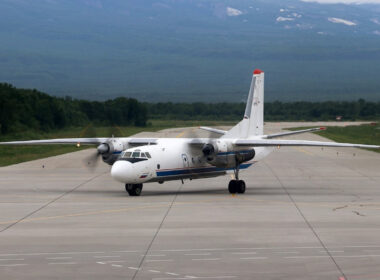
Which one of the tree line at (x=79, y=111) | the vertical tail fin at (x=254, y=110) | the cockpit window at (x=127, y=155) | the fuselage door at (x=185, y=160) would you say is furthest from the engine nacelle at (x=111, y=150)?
the tree line at (x=79, y=111)

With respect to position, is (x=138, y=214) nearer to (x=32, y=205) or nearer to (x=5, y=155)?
(x=32, y=205)

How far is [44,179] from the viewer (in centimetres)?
4028

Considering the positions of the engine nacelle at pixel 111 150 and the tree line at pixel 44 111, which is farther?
the tree line at pixel 44 111

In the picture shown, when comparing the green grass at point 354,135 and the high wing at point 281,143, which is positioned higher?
the high wing at point 281,143

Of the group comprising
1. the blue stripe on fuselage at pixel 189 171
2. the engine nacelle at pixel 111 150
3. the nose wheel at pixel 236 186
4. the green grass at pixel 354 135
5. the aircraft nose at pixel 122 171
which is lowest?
the green grass at pixel 354 135

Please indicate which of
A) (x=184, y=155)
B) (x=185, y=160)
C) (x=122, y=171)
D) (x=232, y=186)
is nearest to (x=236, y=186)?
(x=232, y=186)

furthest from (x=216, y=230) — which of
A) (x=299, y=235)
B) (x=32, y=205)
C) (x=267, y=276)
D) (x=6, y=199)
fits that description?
(x=6, y=199)

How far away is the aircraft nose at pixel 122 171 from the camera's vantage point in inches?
1190

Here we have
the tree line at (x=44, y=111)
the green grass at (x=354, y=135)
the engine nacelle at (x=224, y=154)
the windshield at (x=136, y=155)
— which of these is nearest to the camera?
the windshield at (x=136, y=155)

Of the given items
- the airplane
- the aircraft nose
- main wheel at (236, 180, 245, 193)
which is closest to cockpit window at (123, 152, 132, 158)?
the airplane

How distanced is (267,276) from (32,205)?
1502 cm

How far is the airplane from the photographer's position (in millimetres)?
31266

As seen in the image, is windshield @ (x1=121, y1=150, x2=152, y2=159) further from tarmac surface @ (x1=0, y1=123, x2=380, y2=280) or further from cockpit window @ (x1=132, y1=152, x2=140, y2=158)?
tarmac surface @ (x1=0, y1=123, x2=380, y2=280)

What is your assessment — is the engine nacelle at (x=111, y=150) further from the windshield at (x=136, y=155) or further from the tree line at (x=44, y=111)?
the tree line at (x=44, y=111)
